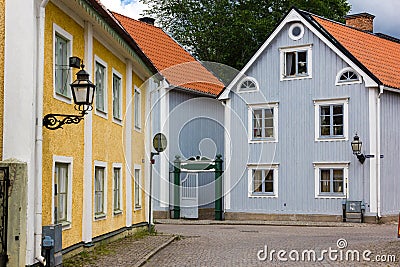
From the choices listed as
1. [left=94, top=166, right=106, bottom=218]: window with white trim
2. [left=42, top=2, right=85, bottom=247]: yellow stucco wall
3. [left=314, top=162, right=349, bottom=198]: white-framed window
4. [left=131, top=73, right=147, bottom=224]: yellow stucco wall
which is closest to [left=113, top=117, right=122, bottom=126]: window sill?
[left=131, top=73, right=147, bottom=224]: yellow stucco wall

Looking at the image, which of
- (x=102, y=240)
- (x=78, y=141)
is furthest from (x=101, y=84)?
(x=102, y=240)

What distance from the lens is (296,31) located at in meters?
30.5

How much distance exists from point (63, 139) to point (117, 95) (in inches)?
230

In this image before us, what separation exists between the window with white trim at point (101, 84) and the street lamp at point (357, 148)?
43.9 feet

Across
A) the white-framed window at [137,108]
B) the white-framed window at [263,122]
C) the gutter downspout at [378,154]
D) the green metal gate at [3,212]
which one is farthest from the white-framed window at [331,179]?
the green metal gate at [3,212]

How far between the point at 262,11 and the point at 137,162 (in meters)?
28.9

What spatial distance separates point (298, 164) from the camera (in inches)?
1196

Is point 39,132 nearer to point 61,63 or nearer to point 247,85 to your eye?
point 61,63

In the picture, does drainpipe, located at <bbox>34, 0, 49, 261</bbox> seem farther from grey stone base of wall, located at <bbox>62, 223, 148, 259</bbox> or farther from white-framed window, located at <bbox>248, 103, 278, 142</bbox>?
white-framed window, located at <bbox>248, 103, 278, 142</bbox>

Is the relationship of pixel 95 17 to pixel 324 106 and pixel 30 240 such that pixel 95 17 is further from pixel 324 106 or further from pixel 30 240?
pixel 324 106

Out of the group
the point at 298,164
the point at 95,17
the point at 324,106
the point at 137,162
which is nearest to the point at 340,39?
the point at 324,106

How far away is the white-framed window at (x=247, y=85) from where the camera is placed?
1251 inches

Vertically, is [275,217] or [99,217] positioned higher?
[99,217]

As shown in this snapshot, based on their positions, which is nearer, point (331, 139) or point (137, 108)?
point (137, 108)
